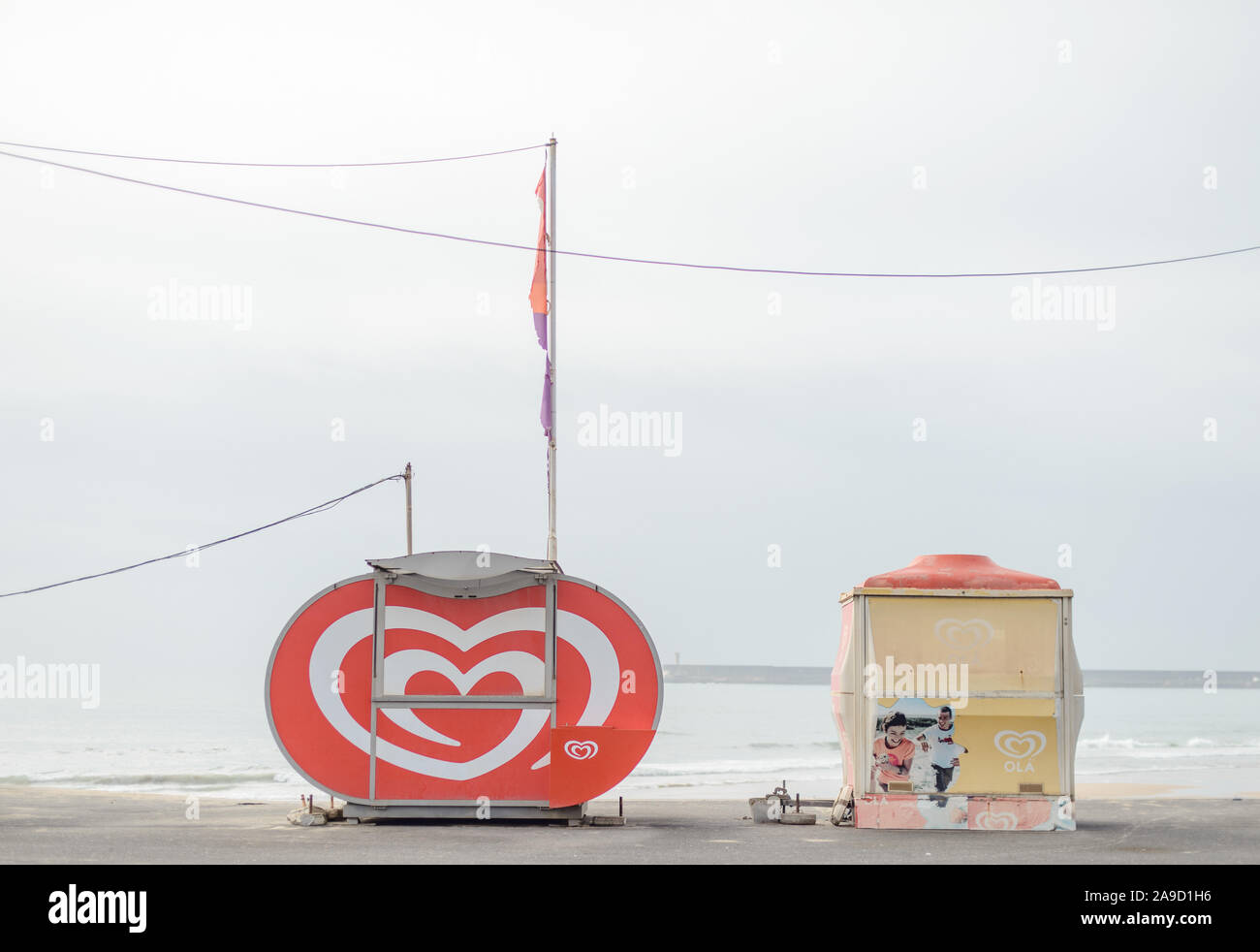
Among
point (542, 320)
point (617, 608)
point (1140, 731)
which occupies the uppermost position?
point (542, 320)

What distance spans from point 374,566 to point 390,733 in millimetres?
1689

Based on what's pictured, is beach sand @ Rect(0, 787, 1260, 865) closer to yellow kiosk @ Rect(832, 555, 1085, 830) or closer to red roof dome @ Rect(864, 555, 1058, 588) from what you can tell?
yellow kiosk @ Rect(832, 555, 1085, 830)

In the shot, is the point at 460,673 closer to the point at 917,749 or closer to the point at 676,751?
the point at 917,749

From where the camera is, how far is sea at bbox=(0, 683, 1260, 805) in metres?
27.7

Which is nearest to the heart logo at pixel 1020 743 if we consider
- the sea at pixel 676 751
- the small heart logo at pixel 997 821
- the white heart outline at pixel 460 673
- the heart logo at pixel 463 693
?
the small heart logo at pixel 997 821

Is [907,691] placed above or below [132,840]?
above

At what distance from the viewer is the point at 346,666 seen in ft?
47.6

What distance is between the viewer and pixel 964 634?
562 inches

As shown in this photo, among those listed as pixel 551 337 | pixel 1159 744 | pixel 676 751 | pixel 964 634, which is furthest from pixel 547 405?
pixel 1159 744

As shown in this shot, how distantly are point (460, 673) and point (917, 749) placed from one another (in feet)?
15.1

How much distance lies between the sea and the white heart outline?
6.93 meters
